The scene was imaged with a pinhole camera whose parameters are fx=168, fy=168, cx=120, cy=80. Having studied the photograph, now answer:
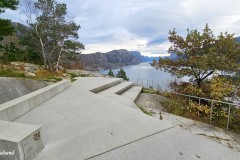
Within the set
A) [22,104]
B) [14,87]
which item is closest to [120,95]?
[14,87]

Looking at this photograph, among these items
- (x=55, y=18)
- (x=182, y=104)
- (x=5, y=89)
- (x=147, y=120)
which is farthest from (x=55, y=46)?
(x=147, y=120)

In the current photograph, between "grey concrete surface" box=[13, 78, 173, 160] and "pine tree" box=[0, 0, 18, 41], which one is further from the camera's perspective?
"pine tree" box=[0, 0, 18, 41]

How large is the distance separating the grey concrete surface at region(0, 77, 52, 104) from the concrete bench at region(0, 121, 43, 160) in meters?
2.66

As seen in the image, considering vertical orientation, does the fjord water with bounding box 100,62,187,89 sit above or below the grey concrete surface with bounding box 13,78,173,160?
below

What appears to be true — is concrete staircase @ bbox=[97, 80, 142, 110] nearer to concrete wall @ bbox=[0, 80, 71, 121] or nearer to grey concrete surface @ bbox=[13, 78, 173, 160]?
grey concrete surface @ bbox=[13, 78, 173, 160]

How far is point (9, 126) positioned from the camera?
2.47 metres

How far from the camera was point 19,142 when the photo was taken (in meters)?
2.04

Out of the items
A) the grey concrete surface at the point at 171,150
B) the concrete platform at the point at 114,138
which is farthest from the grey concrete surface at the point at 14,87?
the grey concrete surface at the point at 171,150

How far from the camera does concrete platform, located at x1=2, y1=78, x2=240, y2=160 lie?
2408mm

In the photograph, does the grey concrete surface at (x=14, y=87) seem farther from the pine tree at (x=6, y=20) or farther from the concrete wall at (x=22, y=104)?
the pine tree at (x=6, y=20)

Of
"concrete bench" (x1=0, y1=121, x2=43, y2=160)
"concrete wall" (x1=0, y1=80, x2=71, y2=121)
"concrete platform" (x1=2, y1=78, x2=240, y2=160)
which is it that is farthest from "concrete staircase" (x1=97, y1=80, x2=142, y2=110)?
"concrete bench" (x1=0, y1=121, x2=43, y2=160)

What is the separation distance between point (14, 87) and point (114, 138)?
13.4 ft

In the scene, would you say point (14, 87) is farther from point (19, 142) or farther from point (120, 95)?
point (120, 95)

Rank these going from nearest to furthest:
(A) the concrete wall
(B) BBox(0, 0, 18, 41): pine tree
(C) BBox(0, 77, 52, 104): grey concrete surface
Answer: (A) the concrete wall < (C) BBox(0, 77, 52, 104): grey concrete surface < (B) BBox(0, 0, 18, 41): pine tree
